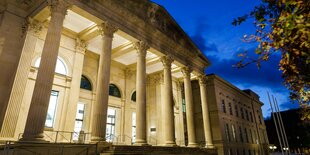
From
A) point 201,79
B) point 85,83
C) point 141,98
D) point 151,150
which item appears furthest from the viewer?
point 201,79

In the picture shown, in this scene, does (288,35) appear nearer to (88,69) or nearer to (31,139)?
(31,139)

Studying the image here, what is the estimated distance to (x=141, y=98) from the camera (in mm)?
16109

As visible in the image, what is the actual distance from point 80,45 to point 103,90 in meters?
7.00

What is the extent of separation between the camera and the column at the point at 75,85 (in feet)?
53.1

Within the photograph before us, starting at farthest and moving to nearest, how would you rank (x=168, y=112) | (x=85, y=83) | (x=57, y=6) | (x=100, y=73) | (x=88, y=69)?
(x=88, y=69)
(x=85, y=83)
(x=168, y=112)
(x=100, y=73)
(x=57, y=6)

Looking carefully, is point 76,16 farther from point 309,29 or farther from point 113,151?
point 309,29

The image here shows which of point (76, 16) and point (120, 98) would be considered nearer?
point (76, 16)

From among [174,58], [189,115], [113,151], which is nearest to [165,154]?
[113,151]

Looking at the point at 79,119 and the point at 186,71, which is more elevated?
the point at 186,71

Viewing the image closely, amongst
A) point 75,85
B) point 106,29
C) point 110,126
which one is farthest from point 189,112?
point 106,29

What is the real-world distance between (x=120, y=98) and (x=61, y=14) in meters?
12.1

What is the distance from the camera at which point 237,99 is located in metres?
36.4

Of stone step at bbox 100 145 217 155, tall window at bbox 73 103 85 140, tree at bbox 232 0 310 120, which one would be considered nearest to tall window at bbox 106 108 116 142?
tall window at bbox 73 103 85 140

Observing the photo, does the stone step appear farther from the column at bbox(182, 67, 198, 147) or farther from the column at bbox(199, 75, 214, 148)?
the column at bbox(199, 75, 214, 148)
